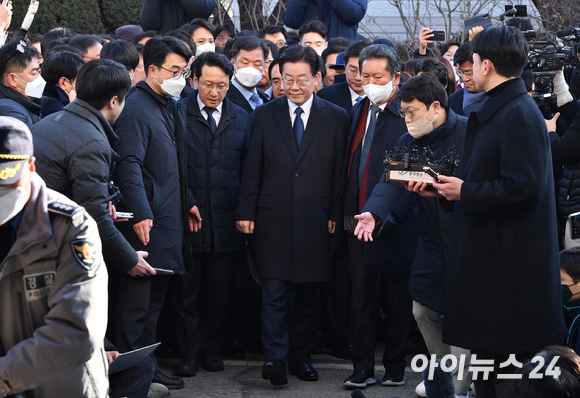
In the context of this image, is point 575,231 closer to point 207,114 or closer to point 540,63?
point 540,63

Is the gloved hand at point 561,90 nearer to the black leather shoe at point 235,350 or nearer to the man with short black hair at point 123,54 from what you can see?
the black leather shoe at point 235,350

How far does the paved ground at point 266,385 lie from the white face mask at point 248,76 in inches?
95.6

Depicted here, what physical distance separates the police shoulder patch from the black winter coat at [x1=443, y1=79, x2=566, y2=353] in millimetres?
1992

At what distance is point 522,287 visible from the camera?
3.57m

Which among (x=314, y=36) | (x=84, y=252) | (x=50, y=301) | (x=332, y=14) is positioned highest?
(x=332, y=14)

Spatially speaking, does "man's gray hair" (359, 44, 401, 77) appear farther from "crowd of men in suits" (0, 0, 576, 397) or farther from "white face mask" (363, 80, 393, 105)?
"white face mask" (363, 80, 393, 105)

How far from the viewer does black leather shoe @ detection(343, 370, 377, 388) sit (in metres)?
5.18

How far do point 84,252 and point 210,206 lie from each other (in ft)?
10.6

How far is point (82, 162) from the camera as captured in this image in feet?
13.0

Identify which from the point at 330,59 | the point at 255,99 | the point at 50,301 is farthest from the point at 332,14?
the point at 50,301

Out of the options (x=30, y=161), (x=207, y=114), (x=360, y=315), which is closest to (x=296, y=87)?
(x=207, y=114)

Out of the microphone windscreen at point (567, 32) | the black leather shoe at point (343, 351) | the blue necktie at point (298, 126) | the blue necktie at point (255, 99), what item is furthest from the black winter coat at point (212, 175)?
the microphone windscreen at point (567, 32)

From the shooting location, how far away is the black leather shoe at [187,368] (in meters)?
5.43

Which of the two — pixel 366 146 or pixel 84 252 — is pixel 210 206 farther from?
pixel 84 252
